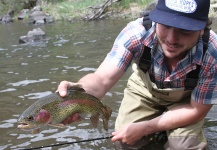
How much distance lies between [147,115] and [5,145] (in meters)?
1.53

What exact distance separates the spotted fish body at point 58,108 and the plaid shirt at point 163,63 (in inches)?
19.4

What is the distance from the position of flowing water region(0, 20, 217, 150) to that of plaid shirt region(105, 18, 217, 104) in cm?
80

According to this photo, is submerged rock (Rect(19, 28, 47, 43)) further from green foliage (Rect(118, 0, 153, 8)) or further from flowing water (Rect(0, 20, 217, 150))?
green foliage (Rect(118, 0, 153, 8))

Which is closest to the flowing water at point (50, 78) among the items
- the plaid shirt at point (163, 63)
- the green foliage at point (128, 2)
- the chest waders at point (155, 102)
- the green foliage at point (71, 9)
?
the chest waders at point (155, 102)

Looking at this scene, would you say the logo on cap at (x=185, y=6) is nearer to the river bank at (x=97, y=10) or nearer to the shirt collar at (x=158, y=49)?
the shirt collar at (x=158, y=49)

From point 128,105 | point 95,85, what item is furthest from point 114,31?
point 95,85

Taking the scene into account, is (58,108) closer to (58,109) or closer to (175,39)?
(58,109)

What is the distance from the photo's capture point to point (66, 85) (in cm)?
269

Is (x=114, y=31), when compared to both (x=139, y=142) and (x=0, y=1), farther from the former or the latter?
(x=0, y=1)

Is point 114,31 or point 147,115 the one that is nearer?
point 147,115

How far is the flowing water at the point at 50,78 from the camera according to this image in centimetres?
394

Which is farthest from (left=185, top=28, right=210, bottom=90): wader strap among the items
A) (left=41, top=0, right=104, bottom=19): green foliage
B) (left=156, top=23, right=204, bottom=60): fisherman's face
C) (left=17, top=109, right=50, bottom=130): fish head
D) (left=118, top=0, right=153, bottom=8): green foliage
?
(left=41, top=0, right=104, bottom=19): green foliage

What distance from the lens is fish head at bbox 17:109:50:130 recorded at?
248 centimetres

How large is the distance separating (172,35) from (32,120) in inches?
45.5
